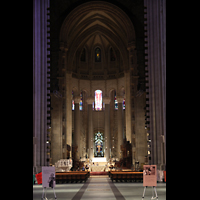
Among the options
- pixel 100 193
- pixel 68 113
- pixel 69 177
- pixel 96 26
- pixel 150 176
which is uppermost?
pixel 96 26

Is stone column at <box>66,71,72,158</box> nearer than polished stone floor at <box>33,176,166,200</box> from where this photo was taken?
No

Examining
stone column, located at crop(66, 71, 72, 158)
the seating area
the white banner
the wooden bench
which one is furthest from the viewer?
stone column, located at crop(66, 71, 72, 158)

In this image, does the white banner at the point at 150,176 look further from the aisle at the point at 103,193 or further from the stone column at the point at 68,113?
the stone column at the point at 68,113

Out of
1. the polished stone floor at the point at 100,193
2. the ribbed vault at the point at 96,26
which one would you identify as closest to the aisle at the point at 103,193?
the polished stone floor at the point at 100,193

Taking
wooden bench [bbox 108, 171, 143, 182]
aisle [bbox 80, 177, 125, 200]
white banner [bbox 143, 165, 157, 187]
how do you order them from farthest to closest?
wooden bench [bbox 108, 171, 143, 182], aisle [bbox 80, 177, 125, 200], white banner [bbox 143, 165, 157, 187]

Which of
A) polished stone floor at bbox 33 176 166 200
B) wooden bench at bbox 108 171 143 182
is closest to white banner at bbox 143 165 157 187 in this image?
polished stone floor at bbox 33 176 166 200

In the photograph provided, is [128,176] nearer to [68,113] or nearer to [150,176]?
[150,176]

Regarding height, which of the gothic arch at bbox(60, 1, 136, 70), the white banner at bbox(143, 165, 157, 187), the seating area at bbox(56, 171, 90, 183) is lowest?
the seating area at bbox(56, 171, 90, 183)

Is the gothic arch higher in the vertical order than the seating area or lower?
higher

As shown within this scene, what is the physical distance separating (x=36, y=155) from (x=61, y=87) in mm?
17190

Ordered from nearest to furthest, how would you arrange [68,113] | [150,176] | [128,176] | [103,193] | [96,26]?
1. [150,176]
2. [103,193]
3. [128,176]
4. [68,113]
5. [96,26]

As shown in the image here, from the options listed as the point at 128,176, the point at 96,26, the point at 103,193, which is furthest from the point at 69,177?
the point at 96,26

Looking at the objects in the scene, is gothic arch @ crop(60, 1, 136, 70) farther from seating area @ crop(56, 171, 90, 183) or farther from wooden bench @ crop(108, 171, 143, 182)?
seating area @ crop(56, 171, 90, 183)
